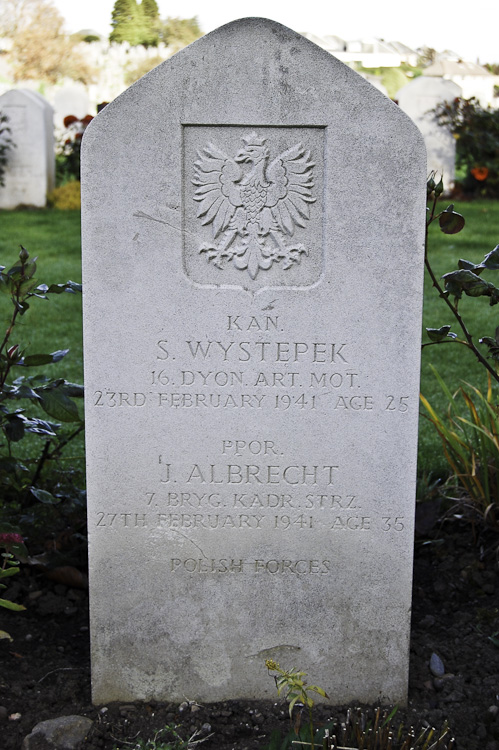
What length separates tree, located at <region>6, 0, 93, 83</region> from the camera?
24.8m

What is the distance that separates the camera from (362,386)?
2.54 m

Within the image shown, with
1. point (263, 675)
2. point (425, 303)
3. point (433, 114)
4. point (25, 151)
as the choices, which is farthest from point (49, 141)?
point (263, 675)

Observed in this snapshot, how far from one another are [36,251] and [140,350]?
700 centimetres

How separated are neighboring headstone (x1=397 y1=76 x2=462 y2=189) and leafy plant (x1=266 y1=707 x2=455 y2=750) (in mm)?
10622

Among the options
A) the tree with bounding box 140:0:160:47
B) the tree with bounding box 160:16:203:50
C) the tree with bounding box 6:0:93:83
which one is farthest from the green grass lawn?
the tree with bounding box 6:0:93:83

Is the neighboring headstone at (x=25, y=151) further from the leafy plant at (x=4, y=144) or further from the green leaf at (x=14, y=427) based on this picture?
the green leaf at (x=14, y=427)

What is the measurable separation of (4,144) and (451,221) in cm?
1002

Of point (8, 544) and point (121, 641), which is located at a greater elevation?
point (8, 544)

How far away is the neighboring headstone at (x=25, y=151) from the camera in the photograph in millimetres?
11438

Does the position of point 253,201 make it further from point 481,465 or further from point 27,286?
point 481,465

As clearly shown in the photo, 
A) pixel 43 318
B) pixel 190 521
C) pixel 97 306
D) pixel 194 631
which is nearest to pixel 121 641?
pixel 194 631

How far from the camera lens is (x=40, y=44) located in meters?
25.7

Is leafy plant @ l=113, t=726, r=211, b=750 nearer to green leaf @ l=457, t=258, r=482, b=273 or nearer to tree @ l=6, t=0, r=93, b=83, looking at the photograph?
green leaf @ l=457, t=258, r=482, b=273

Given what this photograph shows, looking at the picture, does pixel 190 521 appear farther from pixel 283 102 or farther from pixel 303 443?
pixel 283 102
